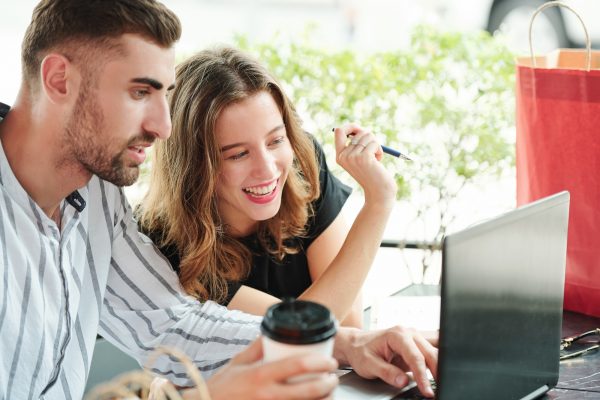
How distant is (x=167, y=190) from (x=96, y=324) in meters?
0.38

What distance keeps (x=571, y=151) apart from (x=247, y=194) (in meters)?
0.73

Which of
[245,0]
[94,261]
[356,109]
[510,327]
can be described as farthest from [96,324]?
[245,0]

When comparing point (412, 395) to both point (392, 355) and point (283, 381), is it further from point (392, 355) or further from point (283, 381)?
point (283, 381)

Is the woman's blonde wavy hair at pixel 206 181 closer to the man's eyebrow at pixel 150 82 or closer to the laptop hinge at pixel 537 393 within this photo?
the man's eyebrow at pixel 150 82

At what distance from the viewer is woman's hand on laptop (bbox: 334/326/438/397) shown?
154 cm

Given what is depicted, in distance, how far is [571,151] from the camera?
6.47 feet

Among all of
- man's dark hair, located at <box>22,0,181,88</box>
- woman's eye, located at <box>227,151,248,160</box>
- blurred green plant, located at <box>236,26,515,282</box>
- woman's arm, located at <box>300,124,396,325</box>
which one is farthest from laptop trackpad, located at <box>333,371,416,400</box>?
blurred green plant, located at <box>236,26,515,282</box>

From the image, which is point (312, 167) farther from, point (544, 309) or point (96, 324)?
point (544, 309)

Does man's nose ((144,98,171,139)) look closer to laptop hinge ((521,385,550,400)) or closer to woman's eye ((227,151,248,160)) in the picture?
woman's eye ((227,151,248,160))

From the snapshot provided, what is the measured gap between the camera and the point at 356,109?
125 inches

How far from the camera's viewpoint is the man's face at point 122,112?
1.61 meters

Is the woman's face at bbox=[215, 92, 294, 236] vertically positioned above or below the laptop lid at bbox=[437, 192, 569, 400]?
above

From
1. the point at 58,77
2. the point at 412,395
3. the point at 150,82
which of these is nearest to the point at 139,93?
the point at 150,82

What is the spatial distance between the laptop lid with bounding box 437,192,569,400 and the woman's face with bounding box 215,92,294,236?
71cm
